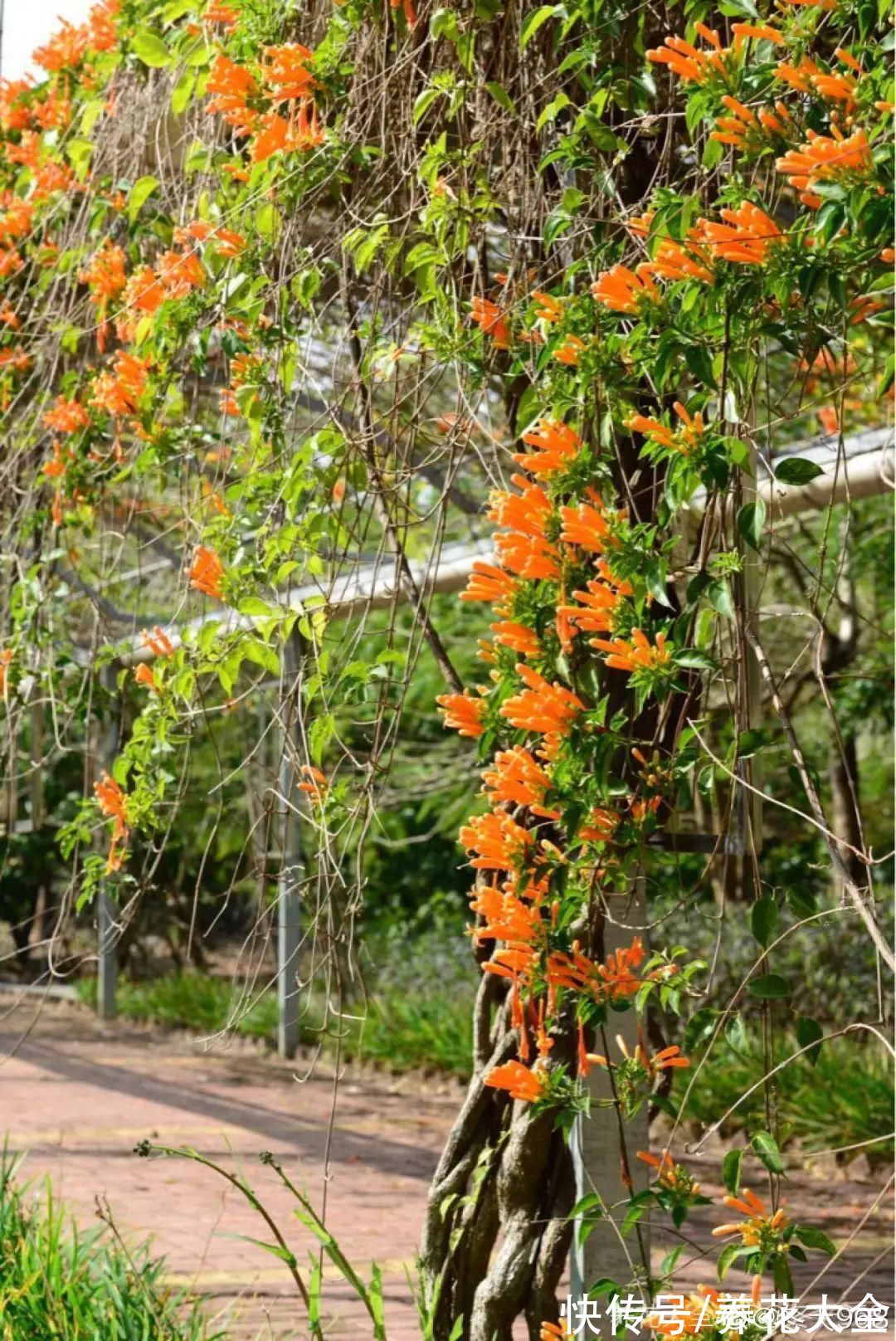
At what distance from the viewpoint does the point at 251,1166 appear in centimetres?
736

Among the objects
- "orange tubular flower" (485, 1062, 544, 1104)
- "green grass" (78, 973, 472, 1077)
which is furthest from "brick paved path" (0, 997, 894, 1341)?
"orange tubular flower" (485, 1062, 544, 1104)

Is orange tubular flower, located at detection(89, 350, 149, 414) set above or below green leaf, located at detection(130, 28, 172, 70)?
below

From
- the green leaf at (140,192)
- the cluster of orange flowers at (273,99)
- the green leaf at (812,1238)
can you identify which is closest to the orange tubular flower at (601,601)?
the green leaf at (812,1238)

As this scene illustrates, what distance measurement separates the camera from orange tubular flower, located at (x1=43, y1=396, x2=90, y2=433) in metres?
4.23

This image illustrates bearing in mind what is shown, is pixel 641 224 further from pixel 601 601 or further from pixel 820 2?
pixel 601 601

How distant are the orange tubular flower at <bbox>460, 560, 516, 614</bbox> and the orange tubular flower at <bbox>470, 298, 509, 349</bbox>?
1.72 feet

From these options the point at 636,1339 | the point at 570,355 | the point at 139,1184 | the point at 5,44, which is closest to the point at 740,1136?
the point at 139,1184

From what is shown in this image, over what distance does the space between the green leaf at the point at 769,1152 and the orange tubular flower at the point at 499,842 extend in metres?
0.54

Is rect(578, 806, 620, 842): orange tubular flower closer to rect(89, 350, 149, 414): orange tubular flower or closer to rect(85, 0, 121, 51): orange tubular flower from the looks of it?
rect(89, 350, 149, 414): orange tubular flower

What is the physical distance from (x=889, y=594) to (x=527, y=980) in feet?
26.8

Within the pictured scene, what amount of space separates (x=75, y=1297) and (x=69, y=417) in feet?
6.91

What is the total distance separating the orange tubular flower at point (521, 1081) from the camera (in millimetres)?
2449

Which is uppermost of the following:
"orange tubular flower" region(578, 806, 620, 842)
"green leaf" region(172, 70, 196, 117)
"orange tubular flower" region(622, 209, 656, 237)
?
"green leaf" region(172, 70, 196, 117)

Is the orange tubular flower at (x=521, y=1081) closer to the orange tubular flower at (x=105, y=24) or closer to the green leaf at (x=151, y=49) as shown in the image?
the green leaf at (x=151, y=49)
